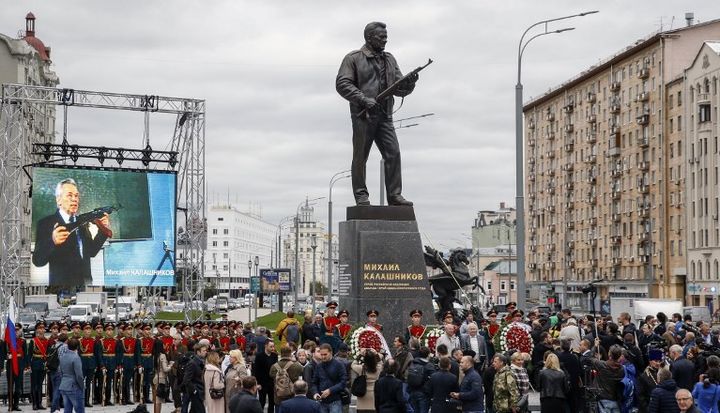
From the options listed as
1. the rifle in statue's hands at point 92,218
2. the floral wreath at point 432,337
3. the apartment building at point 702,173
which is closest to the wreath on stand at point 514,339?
the floral wreath at point 432,337

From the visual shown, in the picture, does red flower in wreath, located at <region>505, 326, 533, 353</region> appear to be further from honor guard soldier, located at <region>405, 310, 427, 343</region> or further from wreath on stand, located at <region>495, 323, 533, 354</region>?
honor guard soldier, located at <region>405, 310, 427, 343</region>

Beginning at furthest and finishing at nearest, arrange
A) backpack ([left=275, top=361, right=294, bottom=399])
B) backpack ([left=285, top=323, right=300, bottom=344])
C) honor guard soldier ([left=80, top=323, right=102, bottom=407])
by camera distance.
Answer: honor guard soldier ([left=80, top=323, right=102, bottom=407]) < backpack ([left=285, top=323, right=300, bottom=344]) < backpack ([left=275, top=361, right=294, bottom=399])

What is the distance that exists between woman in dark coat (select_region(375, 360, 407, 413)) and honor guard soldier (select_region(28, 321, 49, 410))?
1099 centimetres

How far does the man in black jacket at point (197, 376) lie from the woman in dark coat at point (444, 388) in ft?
13.4

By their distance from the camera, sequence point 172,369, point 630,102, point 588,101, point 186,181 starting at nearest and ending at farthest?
point 172,369 < point 186,181 < point 630,102 < point 588,101

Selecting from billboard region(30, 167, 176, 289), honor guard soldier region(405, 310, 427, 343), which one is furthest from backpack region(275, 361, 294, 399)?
billboard region(30, 167, 176, 289)

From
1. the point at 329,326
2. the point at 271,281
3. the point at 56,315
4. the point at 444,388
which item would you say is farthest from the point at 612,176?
the point at 444,388

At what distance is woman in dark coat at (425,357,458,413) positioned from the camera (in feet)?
48.8

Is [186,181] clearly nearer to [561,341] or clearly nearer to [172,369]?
[172,369]

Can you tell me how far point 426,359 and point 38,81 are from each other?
9037cm

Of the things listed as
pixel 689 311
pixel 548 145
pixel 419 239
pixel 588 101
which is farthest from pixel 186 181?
pixel 548 145

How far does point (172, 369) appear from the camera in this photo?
19906 mm

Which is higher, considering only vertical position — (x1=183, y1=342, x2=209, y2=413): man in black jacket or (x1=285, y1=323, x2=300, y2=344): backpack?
(x1=285, y1=323, x2=300, y2=344): backpack

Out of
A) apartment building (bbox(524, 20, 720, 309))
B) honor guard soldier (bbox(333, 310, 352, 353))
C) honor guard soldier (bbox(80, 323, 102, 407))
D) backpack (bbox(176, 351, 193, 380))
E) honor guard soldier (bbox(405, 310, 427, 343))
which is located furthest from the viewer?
apartment building (bbox(524, 20, 720, 309))
